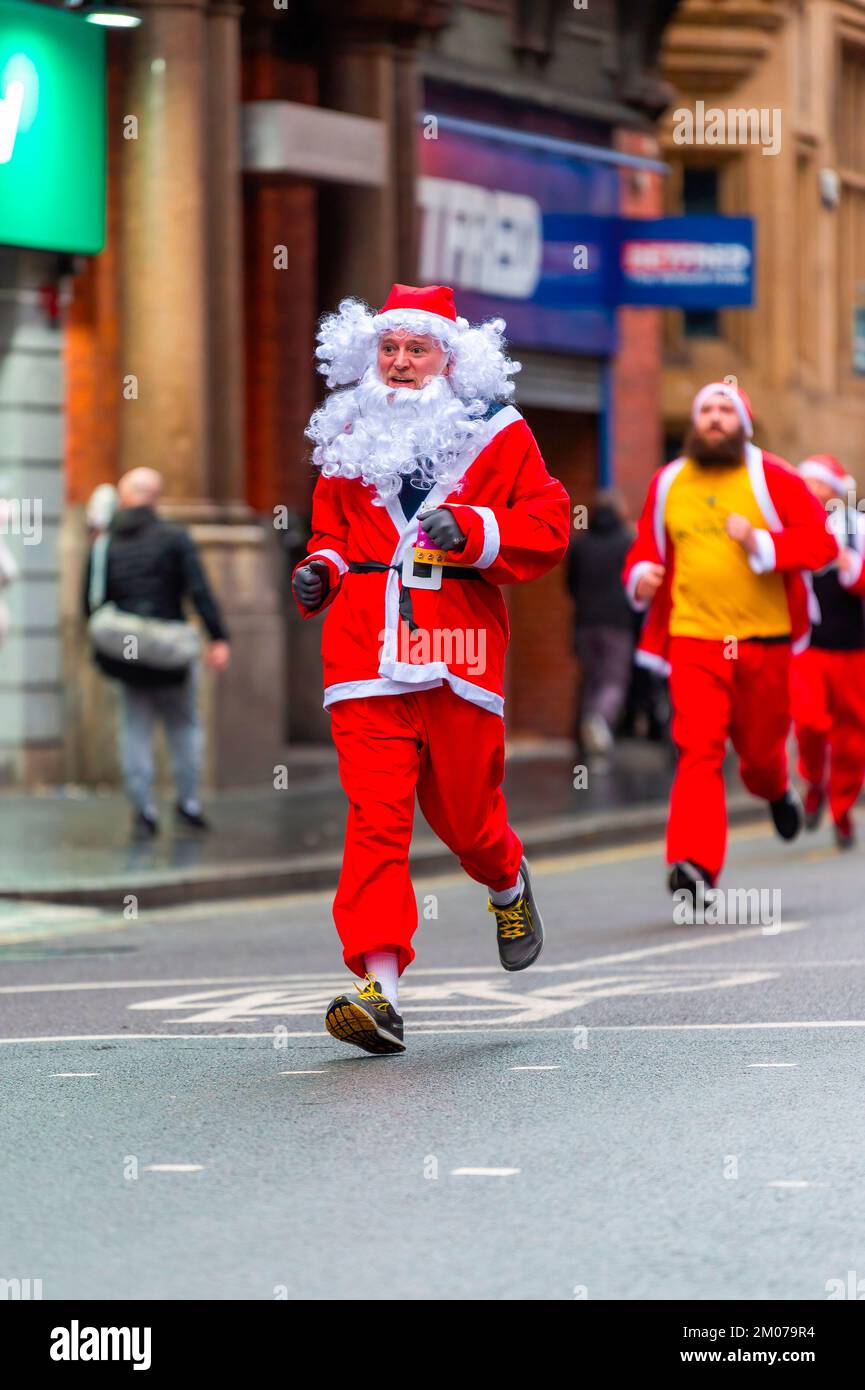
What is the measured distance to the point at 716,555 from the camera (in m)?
10.3

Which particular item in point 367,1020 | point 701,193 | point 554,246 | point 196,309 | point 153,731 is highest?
point 701,193

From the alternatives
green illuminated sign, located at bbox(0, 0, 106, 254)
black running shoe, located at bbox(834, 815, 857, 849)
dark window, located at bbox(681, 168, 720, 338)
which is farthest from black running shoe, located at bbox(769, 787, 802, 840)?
dark window, located at bbox(681, 168, 720, 338)

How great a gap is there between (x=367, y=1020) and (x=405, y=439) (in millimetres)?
1477

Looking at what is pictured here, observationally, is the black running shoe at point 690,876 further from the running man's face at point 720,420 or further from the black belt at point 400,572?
the black belt at point 400,572

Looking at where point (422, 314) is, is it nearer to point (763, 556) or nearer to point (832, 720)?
point (763, 556)

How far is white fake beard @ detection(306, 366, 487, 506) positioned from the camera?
7086 mm

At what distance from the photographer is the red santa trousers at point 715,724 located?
10016 mm

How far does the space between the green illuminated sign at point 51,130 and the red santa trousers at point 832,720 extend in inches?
219

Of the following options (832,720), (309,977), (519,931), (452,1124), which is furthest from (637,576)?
(452,1124)

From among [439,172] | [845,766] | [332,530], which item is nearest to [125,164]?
[439,172]

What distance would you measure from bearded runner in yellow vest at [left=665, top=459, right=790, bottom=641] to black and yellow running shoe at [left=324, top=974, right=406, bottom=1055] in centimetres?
362

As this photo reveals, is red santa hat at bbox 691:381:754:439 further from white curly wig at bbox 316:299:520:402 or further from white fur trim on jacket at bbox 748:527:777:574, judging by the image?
white curly wig at bbox 316:299:520:402

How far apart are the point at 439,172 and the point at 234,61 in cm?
331

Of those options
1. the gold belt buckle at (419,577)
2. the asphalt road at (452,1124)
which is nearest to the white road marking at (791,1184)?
the asphalt road at (452,1124)
